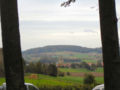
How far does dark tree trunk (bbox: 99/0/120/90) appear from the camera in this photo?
444 cm

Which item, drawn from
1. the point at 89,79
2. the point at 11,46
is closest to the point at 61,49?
the point at 89,79

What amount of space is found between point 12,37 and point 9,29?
148mm

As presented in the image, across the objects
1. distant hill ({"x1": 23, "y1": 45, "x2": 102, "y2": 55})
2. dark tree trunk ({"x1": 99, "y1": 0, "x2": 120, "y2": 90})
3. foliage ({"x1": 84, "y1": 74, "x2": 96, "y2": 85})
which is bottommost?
distant hill ({"x1": 23, "y1": 45, "x2": 102, "y2": 55})

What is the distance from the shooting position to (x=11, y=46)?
186 inches

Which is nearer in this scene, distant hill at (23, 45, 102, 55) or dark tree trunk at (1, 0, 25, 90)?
dark tree trunk at (1, 0, 25, 90)

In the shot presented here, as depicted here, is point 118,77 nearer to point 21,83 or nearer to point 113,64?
point 113,64

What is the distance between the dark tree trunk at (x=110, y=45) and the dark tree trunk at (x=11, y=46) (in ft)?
4.66

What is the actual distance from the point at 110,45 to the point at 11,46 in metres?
1.63

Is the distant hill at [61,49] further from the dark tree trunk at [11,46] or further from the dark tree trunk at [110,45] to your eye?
the dark tree trunk at [110,45]

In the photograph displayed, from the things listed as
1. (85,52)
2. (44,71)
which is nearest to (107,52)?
(44,71)

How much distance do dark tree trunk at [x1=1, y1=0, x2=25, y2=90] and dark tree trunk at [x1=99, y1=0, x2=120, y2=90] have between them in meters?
1.42

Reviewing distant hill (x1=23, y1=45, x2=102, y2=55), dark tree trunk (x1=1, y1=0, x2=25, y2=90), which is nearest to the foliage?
dark tree trunk (x1=1, y1=0, x2=25, y2=90)

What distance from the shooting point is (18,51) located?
15.6 feet

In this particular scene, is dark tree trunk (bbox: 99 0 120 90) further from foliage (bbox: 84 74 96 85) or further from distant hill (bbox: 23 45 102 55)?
distant hill (bbox: 23 45 102 55)
